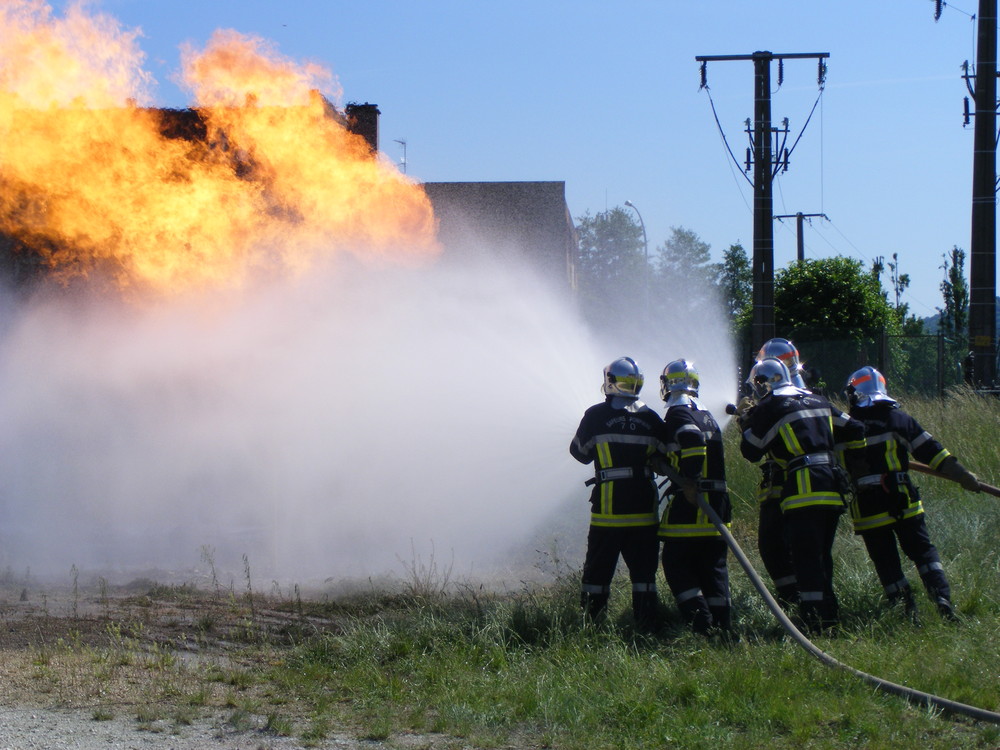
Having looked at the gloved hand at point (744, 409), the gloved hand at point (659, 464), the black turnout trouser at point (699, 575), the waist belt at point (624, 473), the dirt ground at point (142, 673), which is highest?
the gloved hand at point (744, 409)

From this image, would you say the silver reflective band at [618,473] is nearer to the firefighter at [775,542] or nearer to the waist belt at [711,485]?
the waist belt at [711,485]

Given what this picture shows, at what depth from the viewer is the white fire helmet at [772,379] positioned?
7.03 metres

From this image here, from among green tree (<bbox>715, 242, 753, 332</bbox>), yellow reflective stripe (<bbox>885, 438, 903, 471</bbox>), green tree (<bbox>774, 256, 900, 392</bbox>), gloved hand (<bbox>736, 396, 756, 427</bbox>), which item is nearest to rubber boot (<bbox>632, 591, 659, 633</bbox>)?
gloved hand (<bbox>736, 396, 756, 427</bbox>)

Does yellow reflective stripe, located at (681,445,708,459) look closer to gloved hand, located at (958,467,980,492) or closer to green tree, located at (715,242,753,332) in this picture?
gloved hand, located at (958,467,980,492)

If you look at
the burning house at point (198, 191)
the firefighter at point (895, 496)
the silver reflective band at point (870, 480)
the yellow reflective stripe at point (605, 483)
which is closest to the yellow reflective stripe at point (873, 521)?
the firefighter at point (895, 496)

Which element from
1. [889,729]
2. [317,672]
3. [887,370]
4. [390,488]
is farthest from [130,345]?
[887,370]

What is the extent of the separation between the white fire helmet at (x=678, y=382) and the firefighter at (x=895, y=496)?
1.32m

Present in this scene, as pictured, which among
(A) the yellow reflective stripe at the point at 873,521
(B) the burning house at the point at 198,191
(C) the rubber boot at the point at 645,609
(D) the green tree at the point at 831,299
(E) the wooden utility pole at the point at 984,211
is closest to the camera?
(C) the rubber boot at the point at 645,609

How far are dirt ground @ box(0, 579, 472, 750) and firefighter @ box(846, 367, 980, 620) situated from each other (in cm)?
372

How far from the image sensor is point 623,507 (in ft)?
22.5

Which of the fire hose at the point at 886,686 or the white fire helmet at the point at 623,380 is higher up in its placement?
the white fire helmet at the point at 623,380

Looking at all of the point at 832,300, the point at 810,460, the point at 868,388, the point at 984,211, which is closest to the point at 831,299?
the point at 832,300

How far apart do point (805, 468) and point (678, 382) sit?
40.7 inches

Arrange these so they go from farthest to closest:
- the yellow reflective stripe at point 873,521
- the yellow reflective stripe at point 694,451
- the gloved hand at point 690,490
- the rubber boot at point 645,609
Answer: the yellow reflective stripe at point 873,521 < the rubber boot at point 645,609 < the yellow reflective stripe at point 694,451 < the gloved hand at point 690,490
